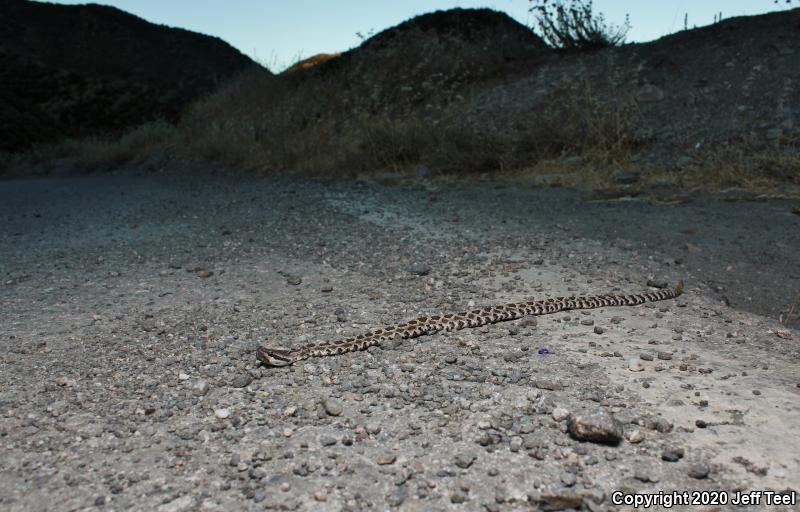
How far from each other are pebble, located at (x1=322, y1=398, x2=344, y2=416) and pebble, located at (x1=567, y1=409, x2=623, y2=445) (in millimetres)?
1194

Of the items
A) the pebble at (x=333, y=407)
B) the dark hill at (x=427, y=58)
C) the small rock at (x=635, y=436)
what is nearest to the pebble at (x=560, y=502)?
the small rock at (x=635, y=436)

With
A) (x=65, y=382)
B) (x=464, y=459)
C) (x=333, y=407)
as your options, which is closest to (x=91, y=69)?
(x=65, y=382)

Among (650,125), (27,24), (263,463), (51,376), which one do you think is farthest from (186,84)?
(263,463)

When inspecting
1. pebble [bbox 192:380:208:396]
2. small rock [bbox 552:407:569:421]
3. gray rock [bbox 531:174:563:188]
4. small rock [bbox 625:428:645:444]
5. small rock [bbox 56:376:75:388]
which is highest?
gray rock [bbox 531:174:563:188]

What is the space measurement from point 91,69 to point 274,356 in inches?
800

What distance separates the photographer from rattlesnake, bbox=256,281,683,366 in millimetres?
4457

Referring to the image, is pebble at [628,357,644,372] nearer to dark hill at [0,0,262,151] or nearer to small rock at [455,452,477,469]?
small rock at [455,452,477,469]

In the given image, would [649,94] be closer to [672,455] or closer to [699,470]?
[672,455]

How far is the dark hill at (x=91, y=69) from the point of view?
19.7 metres

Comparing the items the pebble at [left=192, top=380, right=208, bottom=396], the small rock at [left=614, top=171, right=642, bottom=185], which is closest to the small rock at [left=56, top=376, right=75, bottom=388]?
the pebble at [left=192, top=380, right=208, bottom=396]

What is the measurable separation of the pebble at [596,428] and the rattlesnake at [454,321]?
5.53 feet

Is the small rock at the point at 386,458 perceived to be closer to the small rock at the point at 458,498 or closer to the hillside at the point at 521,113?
the small rock at the point at 458,498

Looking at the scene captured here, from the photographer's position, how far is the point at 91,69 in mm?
21625

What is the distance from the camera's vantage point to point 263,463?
3260 millimetres
